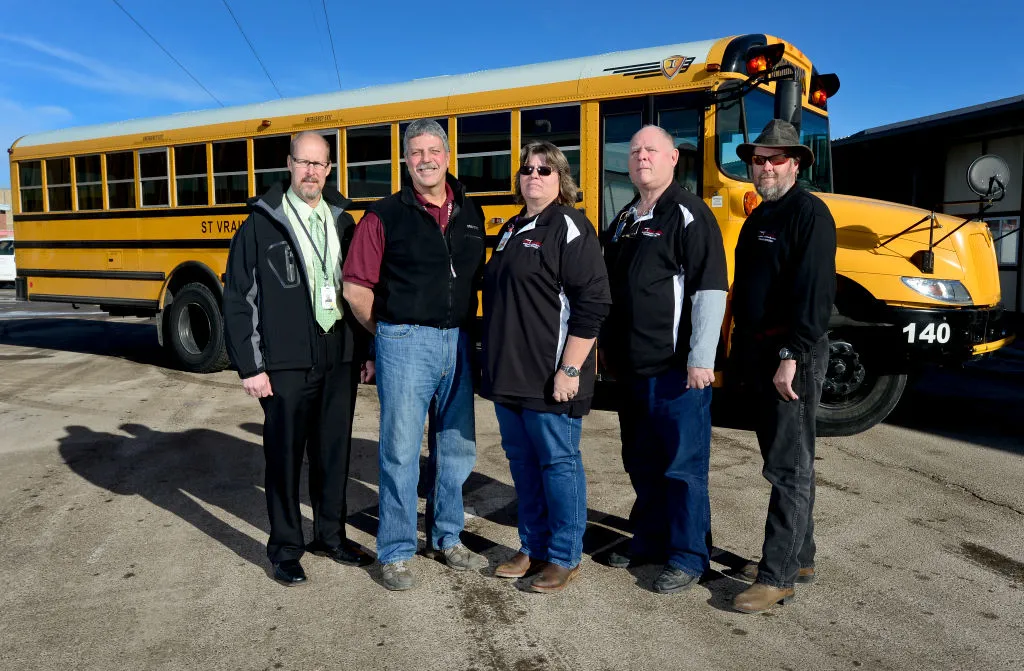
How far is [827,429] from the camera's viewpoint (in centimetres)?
576

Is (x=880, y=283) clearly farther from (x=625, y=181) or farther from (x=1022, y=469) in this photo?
(x=625, y=181)

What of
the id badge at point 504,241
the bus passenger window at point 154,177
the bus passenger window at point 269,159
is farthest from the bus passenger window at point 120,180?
the id badge at point 504,241

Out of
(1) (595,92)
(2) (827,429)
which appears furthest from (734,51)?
(2) (827,429)

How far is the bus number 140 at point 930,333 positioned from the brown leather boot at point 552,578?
10.3 ft

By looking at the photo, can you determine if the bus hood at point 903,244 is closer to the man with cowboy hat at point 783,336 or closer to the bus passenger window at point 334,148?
the man with cowboy hat at point 783,336

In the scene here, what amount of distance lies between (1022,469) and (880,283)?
142cm

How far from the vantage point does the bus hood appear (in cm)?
525

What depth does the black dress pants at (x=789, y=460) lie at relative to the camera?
3.05m

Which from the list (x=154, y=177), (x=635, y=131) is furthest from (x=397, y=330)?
(x=154, y=177)

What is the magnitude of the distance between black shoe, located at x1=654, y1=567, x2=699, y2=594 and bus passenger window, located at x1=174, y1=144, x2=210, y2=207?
650 centimetres

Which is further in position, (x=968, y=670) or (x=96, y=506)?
(x=96, y=506)

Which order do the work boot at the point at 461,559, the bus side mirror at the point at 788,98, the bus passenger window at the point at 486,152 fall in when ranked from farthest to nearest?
1. the bus passenger window at the point at 486,152
2. the bus side mirror at the point at 788,98
3. the work boot at the point at 461,559

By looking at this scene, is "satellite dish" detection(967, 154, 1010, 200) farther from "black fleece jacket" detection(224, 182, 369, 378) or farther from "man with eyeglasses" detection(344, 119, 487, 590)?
"black fleece jacket" detection(224, 182, 369, 378)

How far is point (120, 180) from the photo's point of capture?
8.84 m
